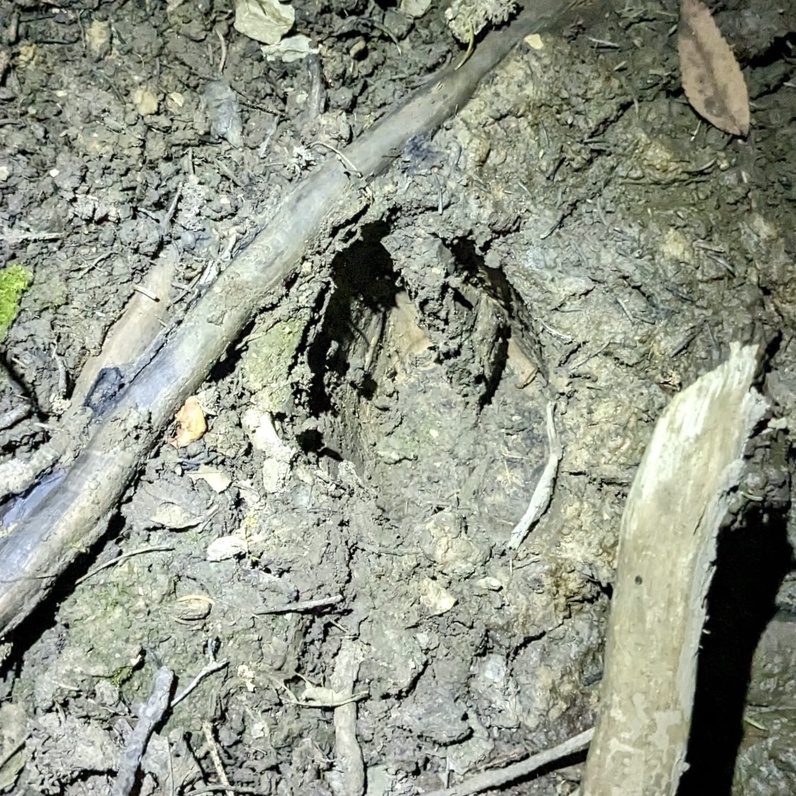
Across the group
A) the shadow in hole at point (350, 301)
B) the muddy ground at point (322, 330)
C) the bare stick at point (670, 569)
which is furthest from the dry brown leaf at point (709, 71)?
the shadow in hole at point (350, 301)

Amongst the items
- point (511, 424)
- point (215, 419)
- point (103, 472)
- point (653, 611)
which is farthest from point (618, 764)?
point (103, 472)

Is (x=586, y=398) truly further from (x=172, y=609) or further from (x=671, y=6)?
(x=172, y=609)

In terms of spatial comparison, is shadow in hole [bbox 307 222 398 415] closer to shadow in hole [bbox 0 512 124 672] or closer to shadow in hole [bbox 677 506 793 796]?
shadow in hole [bbox 0 512 124 672]

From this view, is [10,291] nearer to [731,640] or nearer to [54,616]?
[54,616]

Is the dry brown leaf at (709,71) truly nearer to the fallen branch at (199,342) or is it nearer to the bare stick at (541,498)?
the fallen branch at (199,342)

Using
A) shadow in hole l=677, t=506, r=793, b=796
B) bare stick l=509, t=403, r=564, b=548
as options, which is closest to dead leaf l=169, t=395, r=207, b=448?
bare stick l=509, t=403, r=564, b=548
